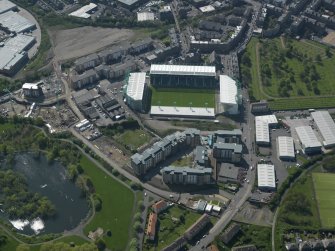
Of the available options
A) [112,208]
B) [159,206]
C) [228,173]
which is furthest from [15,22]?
[228,173]

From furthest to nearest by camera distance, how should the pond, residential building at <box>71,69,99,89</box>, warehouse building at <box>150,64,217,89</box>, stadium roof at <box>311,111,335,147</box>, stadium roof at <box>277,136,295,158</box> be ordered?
1. warehouse building at <box>150,64,217,89</box>
2. residential building at <box>71,69,99,89</box>
3. stadium roof at <box>311,111,335,147</box>
4. stadium roof at <box>277,136,295,158</box>
5. the pond

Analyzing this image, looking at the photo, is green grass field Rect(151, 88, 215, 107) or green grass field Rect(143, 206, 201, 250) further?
green grass field Rect(151, 88, 215, 107)

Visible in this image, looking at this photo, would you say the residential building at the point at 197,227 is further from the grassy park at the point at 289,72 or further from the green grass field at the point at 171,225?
the grassy park at the point at 289,72

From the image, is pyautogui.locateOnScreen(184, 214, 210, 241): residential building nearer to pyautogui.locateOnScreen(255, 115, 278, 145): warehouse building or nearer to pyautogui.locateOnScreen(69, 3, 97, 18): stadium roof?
pyautogui.locateOnScreen(255, 115, 278, 145): warehouse building

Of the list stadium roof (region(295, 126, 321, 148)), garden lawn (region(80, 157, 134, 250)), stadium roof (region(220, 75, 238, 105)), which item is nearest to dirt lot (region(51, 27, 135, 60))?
stadium roof (region(220, 75, 238, 105))

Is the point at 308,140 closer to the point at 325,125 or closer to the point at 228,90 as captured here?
the point at 325,125

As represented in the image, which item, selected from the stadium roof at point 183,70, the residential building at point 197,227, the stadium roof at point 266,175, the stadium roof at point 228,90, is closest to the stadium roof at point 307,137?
the stadium roof at point 266,175
